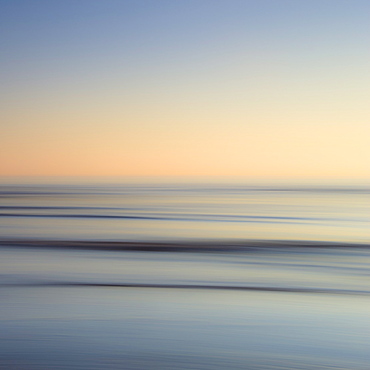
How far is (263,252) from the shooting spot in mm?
6672

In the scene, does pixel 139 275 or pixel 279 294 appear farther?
pixel 139 275

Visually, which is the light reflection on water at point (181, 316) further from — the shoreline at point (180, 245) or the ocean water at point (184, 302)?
the shoreline at point (180, 245)

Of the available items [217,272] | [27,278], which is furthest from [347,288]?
[27,278]

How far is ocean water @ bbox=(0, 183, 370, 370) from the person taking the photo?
283 cm

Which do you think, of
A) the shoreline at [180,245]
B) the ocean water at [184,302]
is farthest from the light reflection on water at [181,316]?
the shoreline at [180,245]

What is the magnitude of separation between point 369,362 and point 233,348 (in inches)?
30.3

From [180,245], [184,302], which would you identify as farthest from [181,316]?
[180,245]

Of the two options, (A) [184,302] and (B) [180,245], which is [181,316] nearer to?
(A) [184,302]

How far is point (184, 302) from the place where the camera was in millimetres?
4012

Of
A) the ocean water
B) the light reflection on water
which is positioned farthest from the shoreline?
the light reflection on water

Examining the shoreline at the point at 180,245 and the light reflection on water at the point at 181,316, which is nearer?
the light reflection on water at the point at 181,316

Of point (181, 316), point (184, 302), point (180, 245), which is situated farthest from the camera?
point (180, 245)

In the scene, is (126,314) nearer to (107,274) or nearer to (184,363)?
(184,363)

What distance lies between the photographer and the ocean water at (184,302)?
2834 mm
